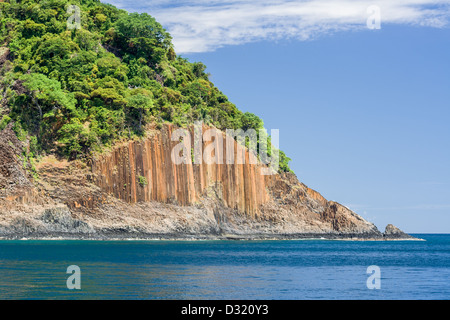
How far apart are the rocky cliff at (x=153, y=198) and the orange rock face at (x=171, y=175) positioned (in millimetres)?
146

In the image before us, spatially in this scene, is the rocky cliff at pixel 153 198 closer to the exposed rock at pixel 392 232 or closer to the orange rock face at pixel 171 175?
the orange rock face at pixel 171 175

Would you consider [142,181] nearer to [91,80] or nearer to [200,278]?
[91,80]

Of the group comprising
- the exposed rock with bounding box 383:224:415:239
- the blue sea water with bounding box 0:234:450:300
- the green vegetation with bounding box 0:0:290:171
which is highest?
the green vegetation with bounding box 0:0:290:171

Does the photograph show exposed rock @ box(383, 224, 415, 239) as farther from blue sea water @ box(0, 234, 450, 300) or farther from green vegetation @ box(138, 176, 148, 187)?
blue sea water @ box(0, 234, 450, 300)

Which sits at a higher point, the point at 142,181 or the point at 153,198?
the point at 142,181

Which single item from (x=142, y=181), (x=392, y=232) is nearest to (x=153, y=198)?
(x=142, y=181)

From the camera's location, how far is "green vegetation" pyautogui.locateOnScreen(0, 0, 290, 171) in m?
86.8

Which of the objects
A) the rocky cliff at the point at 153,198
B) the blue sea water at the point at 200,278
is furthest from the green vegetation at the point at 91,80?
the blue sea water at the point at 200,278

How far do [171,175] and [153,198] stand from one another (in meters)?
4.95

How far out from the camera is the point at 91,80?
96188 millimetres

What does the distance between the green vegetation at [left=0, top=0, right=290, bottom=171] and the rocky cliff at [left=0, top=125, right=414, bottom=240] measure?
316 centimetres

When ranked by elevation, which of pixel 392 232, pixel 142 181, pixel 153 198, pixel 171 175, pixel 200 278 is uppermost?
pixel 171 175

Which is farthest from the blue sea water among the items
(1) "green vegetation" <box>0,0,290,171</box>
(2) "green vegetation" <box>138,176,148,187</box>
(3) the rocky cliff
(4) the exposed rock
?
(4) the exposed rock

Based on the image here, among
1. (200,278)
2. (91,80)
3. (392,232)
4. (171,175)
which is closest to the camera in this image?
(200,278)
